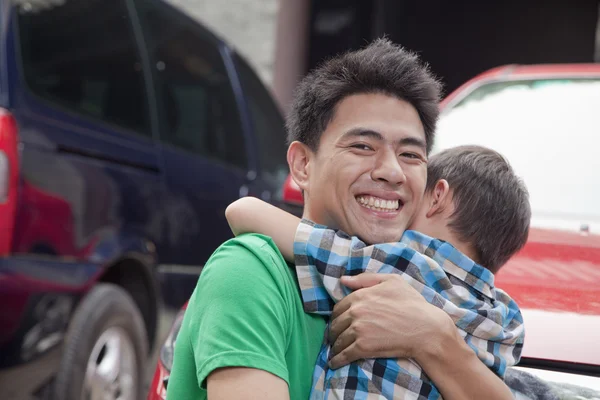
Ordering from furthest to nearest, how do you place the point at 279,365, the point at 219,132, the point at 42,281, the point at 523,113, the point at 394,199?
the point at 219,132 < the point at 523,113 < the point at 42,281 < the point at 394,199 < the point at 279,365

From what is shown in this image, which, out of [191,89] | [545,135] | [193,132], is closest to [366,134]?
[545,135]

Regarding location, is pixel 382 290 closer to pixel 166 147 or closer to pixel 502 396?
pixel 502 396

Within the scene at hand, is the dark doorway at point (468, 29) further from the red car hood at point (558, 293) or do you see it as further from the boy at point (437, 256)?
the boy at point (437, 256)

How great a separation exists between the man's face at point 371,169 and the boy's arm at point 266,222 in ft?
0.32

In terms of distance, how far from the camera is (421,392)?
152 cm

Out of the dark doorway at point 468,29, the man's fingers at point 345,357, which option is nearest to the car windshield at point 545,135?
the man's fingers at point 345,357

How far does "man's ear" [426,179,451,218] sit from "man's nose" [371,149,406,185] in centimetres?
15

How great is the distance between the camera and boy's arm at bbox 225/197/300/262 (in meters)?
1.65

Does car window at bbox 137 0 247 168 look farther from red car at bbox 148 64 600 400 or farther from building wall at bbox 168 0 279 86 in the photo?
building wall at bbox 168 0 279 86

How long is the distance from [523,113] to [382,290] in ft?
6.00

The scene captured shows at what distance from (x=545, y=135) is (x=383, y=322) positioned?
175 cm

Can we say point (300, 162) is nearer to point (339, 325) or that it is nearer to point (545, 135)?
point (339, 325)

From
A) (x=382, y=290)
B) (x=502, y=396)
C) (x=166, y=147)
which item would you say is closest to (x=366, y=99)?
(x=382, y=290)

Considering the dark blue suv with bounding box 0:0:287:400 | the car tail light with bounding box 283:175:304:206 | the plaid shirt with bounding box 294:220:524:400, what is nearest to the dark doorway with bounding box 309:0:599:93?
the dark blue suv with bounding box 0:0:287:400
